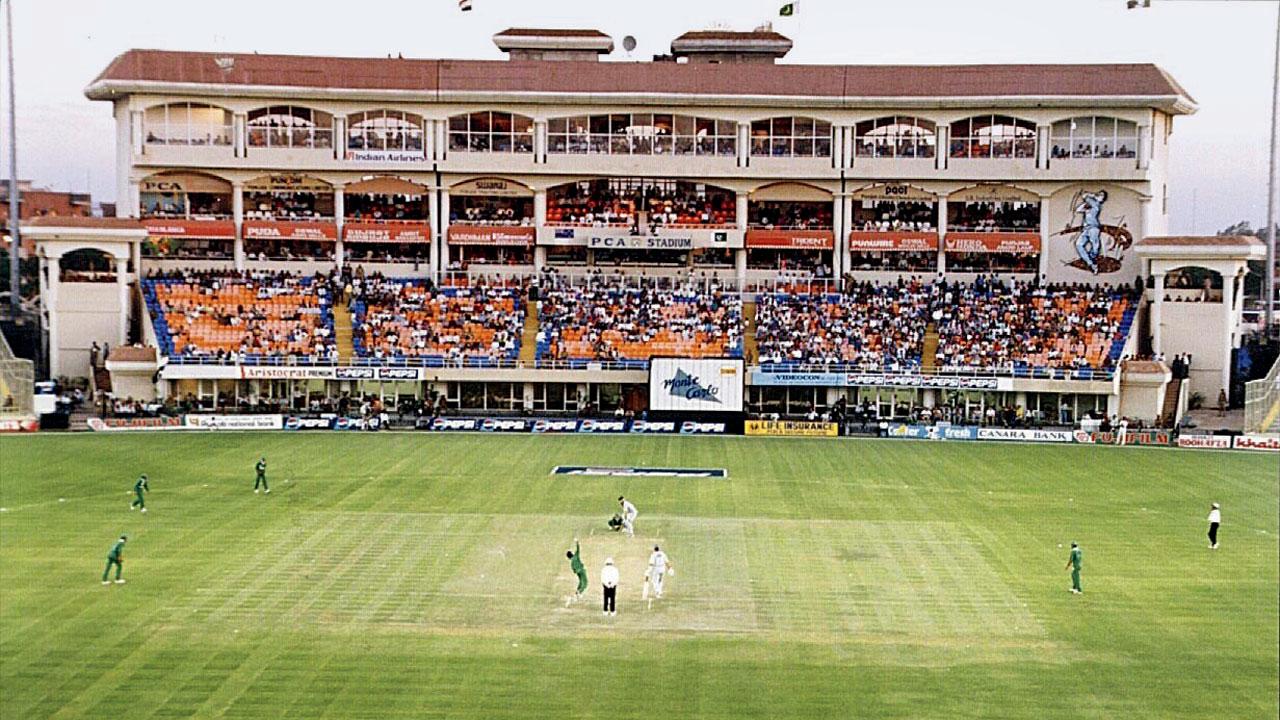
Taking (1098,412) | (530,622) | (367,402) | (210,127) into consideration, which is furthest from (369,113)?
(530,622)

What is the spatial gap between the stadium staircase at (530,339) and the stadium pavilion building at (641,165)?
470cm

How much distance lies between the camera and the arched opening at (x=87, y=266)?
178 feet

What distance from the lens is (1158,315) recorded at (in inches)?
2106

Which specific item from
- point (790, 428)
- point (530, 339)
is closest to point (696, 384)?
point (790, 428)

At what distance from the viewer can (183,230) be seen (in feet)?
191

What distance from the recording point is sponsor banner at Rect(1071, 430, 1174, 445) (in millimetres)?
45844

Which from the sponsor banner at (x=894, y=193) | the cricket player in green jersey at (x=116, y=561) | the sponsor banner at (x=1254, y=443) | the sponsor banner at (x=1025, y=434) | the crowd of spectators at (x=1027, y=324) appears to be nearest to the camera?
the cricket player in green jersey at (x=116, y=561)

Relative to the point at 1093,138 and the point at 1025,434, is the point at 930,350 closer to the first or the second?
the point at 1025,434

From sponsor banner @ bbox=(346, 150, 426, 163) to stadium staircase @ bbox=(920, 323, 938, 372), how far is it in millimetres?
23710

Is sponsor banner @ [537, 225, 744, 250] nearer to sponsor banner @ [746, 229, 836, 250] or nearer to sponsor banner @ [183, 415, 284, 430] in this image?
sponsor banner @ [746, 229, 836, 250]

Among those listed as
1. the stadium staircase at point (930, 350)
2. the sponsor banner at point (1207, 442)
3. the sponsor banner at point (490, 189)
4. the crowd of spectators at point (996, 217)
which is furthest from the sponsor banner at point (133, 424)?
the sponsor banner at point (1207, 442)

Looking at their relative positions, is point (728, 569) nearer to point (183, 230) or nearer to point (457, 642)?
point (457, 642)

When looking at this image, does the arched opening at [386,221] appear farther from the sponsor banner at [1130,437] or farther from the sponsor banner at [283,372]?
the sponsor banner at [1130,437]

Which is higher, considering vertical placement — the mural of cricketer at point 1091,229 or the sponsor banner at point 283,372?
the mural of cricketer at point 1091,229
